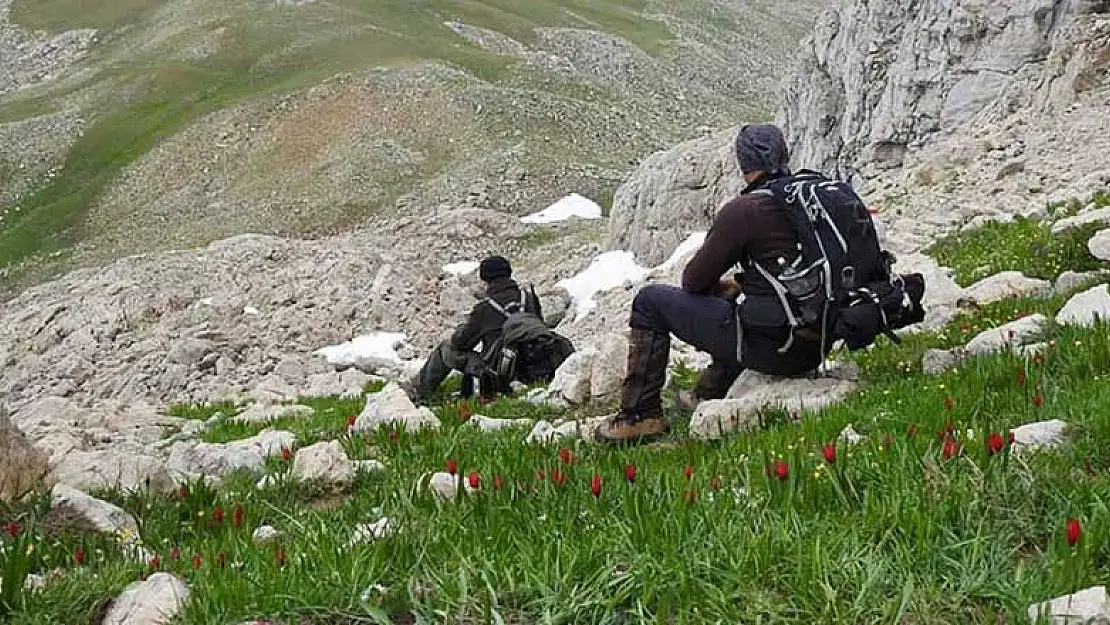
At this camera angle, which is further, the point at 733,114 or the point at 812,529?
the point at 733,114

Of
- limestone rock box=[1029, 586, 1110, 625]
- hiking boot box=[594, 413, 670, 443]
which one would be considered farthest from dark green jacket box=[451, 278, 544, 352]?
limestone rock box=[1029, 586, 1110, 625]

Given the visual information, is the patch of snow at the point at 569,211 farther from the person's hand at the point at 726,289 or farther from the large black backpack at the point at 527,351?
the person's hand at the point at 726,289

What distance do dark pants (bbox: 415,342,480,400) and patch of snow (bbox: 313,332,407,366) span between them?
9197 millimetres

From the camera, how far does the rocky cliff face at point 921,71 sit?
23.9m

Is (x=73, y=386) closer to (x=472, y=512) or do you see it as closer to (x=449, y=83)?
(x=472, y=512)

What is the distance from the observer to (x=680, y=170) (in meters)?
33.6

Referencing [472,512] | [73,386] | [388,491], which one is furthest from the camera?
[73,386]

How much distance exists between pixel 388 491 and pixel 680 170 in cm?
2854

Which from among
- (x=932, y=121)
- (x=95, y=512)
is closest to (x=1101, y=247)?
(x=95, y=512)

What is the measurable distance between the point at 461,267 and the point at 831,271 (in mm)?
25722

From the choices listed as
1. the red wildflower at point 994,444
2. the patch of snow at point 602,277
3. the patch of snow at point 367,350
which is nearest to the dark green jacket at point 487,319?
the patch of snow at point 367,350

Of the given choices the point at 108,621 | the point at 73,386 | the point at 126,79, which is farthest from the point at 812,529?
the point at 126,79

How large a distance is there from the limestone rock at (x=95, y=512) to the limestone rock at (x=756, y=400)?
164 inches

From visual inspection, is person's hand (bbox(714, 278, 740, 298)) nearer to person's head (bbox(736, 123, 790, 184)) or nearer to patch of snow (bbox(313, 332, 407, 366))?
person's head (bbox(736, 123, 790, 184))
